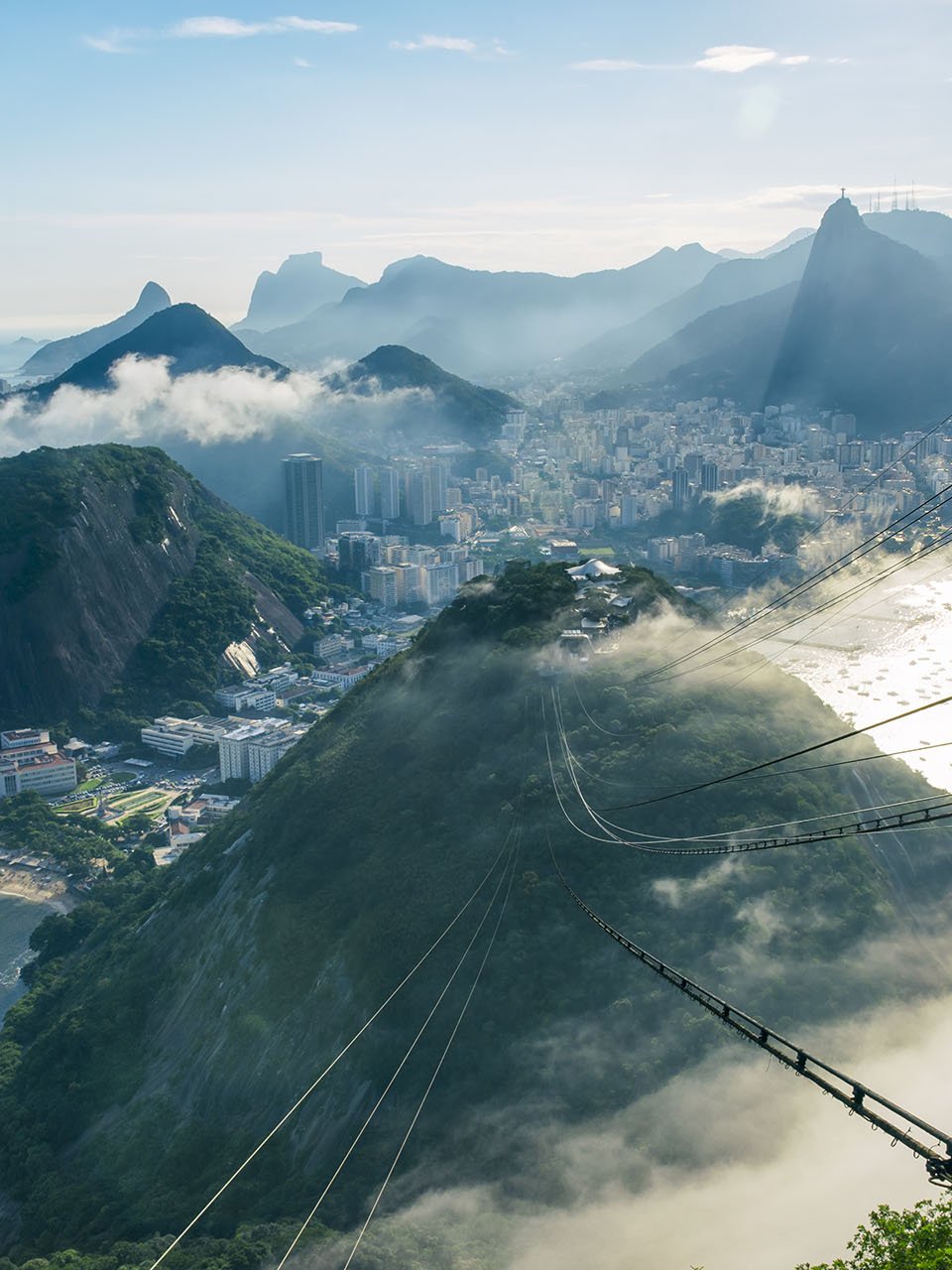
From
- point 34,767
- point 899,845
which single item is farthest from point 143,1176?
point 34,767

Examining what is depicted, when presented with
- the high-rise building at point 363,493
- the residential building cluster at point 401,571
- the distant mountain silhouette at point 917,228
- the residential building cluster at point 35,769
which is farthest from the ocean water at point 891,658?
the distant mountain silhouette at point 917,228

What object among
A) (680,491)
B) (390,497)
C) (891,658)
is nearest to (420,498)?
(390,497)

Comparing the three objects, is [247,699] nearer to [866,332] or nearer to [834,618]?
[834,618]

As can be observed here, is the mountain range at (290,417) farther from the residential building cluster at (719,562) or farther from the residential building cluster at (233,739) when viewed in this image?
the residential building cluster at (233,739)

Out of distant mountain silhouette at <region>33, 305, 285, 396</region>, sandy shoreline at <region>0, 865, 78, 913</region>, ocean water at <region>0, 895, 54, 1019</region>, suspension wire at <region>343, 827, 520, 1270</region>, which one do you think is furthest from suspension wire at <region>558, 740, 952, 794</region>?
distant mountain silhouette at <region>33, 305, 285, 396</region>

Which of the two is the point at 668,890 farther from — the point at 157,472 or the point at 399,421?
the point at 399,421

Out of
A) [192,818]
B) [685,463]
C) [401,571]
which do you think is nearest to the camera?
[192,818]
